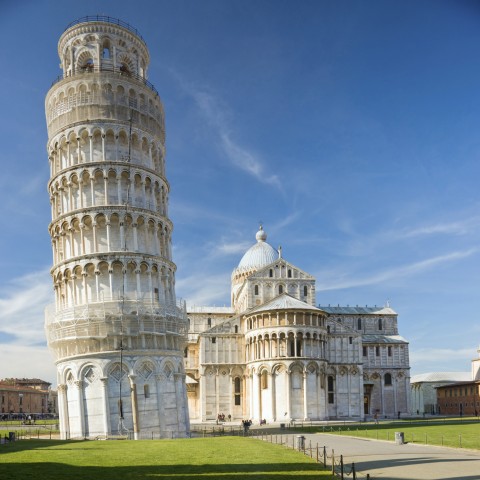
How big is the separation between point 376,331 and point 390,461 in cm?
7007

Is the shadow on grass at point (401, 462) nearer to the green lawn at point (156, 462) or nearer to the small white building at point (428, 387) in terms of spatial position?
the green lawn at point (156, 462)

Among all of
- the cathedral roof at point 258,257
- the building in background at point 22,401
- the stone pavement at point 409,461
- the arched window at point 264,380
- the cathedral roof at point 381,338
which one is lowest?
the building in background at point 22,401

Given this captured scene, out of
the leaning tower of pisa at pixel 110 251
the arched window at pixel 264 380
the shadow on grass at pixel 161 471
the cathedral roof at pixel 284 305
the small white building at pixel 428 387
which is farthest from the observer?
the small white building at pixel 428 387

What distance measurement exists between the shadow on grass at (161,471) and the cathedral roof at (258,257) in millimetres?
72069

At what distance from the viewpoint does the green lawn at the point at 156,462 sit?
24.6m

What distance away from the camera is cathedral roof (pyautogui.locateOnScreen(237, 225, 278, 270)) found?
100.0m

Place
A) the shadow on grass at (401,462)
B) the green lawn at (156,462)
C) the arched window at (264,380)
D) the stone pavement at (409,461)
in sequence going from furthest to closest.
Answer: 1. the arched window at (264,380)
2. the shadow on grass at (401,462)
3. the stone pavement at (409,461)
4. the green lawn at (156,462)

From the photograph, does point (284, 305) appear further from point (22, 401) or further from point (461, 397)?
point (22, 401)

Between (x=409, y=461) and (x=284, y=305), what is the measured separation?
50918mm

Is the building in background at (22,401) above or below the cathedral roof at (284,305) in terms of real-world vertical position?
below

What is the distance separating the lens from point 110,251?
52.0 meters

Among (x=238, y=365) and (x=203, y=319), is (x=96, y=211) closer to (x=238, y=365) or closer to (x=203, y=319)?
(x=238, y=365)

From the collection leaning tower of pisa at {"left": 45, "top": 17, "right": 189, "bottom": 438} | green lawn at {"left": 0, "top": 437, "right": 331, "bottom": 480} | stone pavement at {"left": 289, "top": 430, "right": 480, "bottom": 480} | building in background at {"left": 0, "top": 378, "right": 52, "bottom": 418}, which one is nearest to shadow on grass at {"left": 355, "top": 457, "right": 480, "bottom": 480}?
stone pavement at {"left": 289, "top": 430, "right": 480, "bottom": 480}

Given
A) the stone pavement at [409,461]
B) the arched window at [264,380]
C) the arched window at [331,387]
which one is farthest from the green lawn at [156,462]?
the arched window at [331,387]
